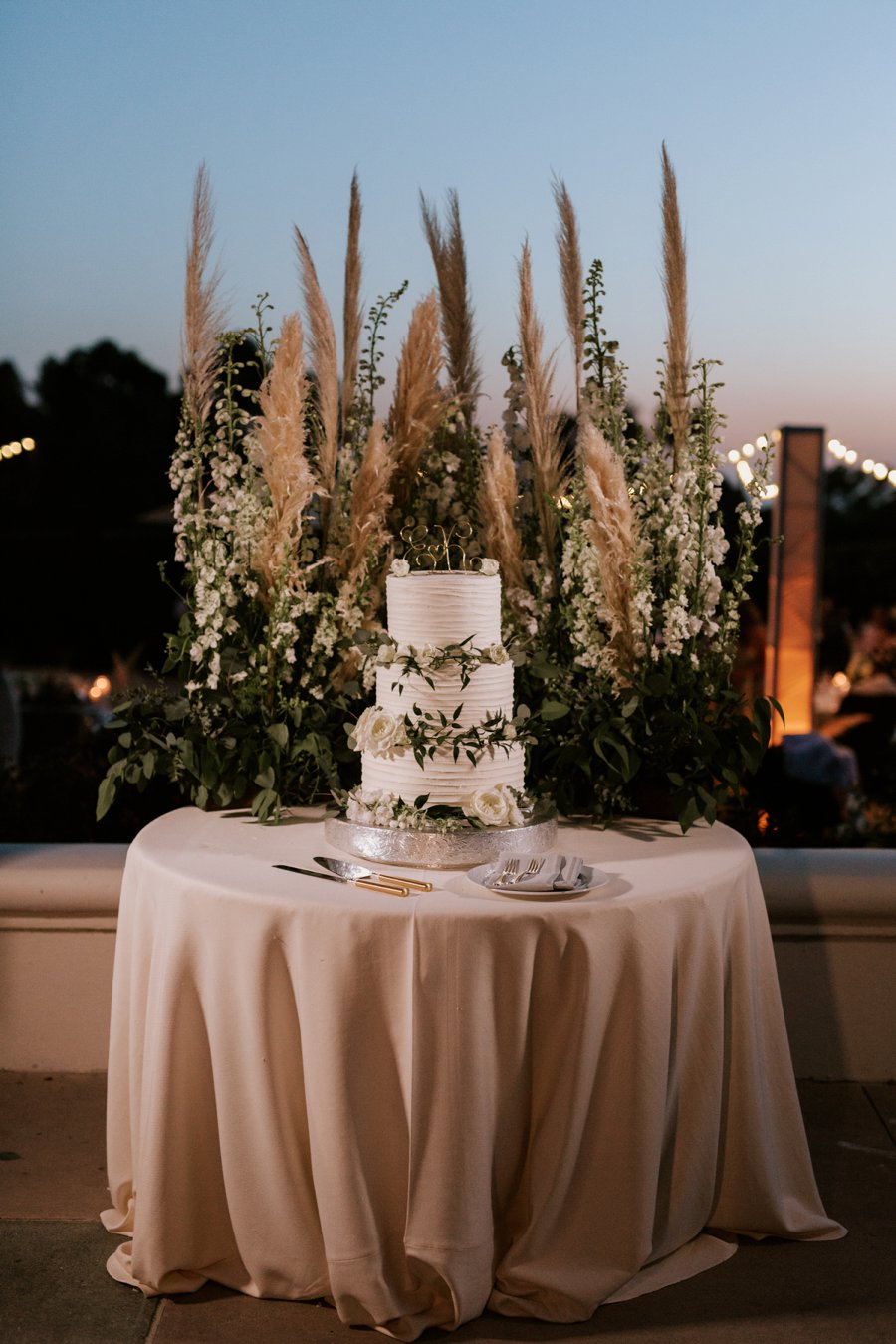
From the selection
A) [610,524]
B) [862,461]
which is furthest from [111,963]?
[862,461]

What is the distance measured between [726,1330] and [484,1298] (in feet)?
1.47

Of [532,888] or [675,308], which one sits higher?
[675,308]

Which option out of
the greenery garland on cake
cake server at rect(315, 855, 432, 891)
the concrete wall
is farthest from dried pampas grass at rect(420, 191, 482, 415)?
the concrete wall

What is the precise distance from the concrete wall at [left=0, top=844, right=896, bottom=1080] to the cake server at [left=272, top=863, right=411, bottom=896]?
46.4 inches

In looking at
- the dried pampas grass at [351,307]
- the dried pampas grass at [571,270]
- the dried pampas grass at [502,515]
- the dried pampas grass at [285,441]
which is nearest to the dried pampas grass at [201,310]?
the dried pampas grass at [285,441]

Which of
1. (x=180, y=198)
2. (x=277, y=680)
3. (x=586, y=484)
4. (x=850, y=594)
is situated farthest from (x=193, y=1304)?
(x=850, y=594)

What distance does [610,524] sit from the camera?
2523mm

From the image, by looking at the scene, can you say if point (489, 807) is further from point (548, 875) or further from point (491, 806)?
point (548, 875)

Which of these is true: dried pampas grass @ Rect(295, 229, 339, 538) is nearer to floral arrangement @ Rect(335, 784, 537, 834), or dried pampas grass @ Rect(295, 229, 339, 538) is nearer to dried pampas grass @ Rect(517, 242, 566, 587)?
dried pampas grass @ Rect(517, 242, 566, 587)

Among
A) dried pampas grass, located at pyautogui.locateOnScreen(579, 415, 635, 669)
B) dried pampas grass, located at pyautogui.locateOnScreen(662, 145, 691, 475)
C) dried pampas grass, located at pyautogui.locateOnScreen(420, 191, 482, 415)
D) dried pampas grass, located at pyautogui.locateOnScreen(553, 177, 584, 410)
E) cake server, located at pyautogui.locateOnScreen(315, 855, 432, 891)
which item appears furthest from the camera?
dried pampas grass, located at pyautogui.locateOnScreen(420, 191, 482, 415)

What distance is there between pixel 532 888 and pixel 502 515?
994mm

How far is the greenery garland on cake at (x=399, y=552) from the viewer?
2.67 metres

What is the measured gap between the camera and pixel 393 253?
9.62ft

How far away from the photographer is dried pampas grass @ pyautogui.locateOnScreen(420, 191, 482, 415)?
9.96ft
